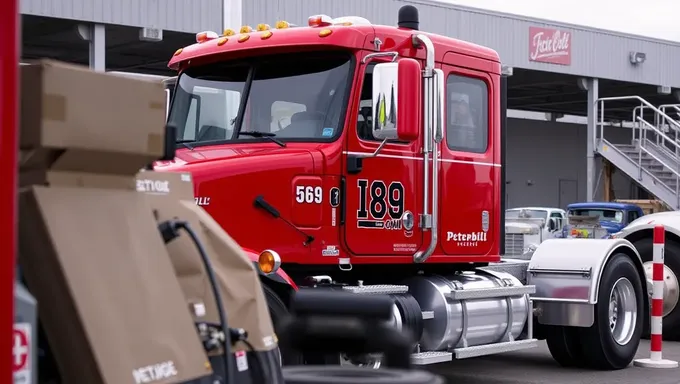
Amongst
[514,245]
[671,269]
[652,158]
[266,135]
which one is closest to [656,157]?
[652,158]

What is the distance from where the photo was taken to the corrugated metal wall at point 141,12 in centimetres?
2184

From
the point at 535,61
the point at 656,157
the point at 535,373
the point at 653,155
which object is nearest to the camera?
the point at 535,373

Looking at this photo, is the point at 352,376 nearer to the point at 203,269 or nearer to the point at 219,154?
the point at 203,269

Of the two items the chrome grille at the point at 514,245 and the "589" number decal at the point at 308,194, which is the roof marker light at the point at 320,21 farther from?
A: the chrome grille at the point at 514,245

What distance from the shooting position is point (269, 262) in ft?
22.2

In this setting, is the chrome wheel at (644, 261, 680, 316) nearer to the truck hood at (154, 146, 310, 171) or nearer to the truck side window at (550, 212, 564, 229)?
the truck hood at (154, 146, 310, 171)

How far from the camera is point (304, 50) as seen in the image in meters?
7.88

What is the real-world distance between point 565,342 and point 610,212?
1542cm

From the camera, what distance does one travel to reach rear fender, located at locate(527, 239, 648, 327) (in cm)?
969

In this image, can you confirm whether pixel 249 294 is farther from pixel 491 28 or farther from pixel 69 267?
pixel 491 28

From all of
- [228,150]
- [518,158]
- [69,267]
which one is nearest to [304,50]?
[228,150]

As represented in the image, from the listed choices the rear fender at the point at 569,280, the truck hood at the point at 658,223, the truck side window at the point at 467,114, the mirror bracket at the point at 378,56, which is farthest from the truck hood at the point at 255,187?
the truck hood at the point at 658,223

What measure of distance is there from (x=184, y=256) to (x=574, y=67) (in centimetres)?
3198

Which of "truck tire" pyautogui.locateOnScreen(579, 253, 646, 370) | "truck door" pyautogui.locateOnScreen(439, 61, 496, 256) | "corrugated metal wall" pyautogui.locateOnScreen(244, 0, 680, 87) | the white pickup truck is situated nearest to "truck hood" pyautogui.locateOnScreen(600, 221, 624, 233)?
the white pickup truck
